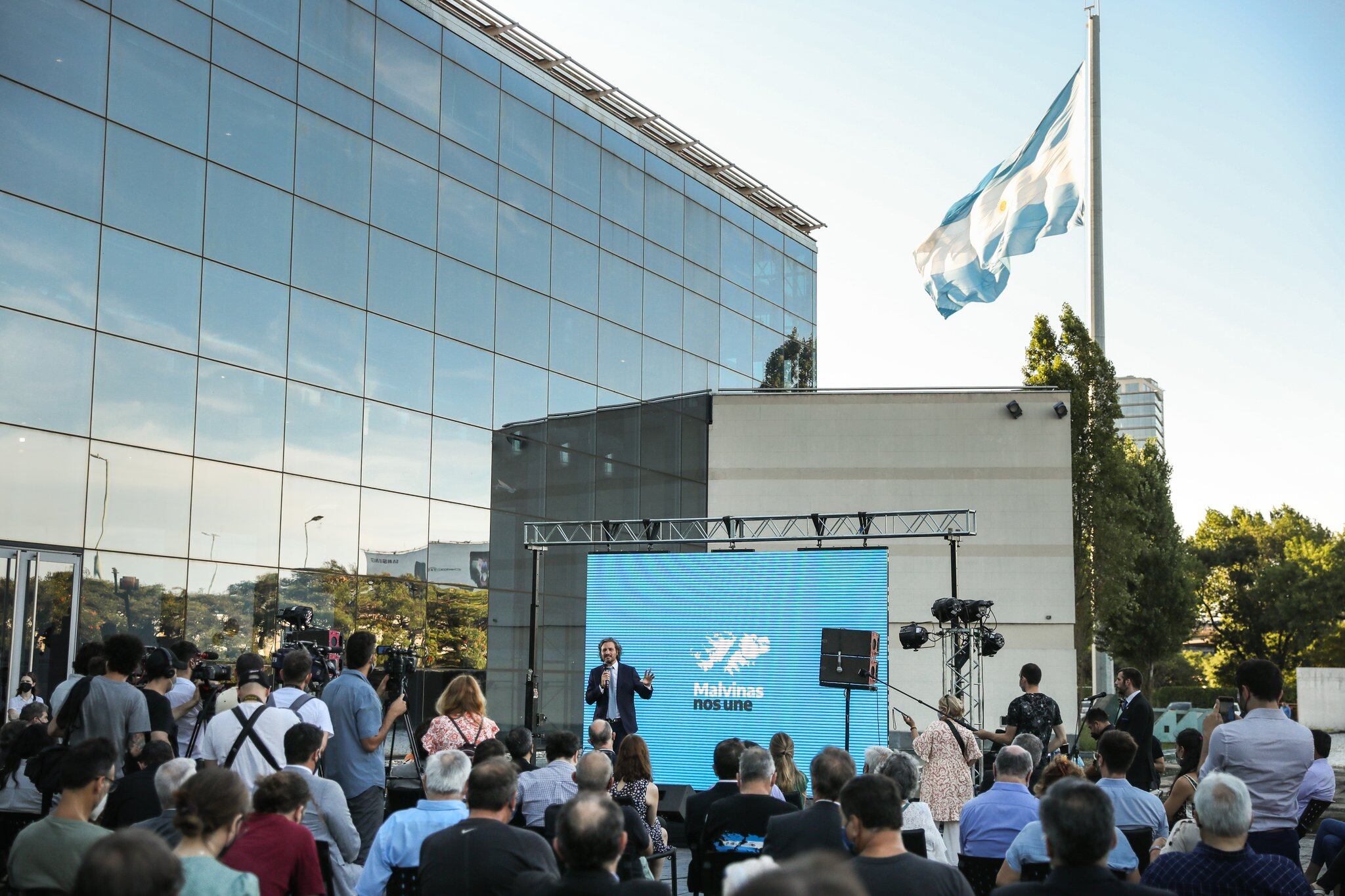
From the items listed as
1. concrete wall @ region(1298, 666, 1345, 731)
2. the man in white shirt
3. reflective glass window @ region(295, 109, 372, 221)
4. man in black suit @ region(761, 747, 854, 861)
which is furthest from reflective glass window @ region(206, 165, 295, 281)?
concrete wall @ region(1298, 666, 1345, 731)

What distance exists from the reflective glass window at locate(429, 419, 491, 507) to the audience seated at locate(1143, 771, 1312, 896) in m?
13.9

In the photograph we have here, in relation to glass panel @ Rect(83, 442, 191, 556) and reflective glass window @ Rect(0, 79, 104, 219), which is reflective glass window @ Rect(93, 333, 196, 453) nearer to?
glass panel @ Rect(83, 442, 191, 556)

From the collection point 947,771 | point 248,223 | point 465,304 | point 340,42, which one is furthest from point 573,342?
point 947,771

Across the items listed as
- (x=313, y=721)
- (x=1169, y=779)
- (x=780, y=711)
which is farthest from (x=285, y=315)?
(x=1169, y=779)

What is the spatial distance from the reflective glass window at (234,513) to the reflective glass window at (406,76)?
20.0 ft

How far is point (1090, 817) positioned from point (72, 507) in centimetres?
1188

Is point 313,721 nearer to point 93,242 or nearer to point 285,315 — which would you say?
point 93,242

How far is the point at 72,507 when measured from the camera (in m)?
12.3

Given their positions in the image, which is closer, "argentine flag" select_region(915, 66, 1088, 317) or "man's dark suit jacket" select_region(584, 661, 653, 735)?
"man's dark suit jacket" select_region(584, 661, 653, 735)

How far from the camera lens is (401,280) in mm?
16656

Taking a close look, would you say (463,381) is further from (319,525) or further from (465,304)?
(319,525)

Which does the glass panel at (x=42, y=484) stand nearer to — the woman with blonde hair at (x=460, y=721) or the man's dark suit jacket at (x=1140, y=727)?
the woman with blonde hair at (x=460, y=721)

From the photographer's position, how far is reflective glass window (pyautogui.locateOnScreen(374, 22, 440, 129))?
16.6 meters

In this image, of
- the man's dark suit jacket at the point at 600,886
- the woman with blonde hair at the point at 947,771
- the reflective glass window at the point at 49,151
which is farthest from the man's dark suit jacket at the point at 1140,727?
the reflective glass window at the point at 49,151
